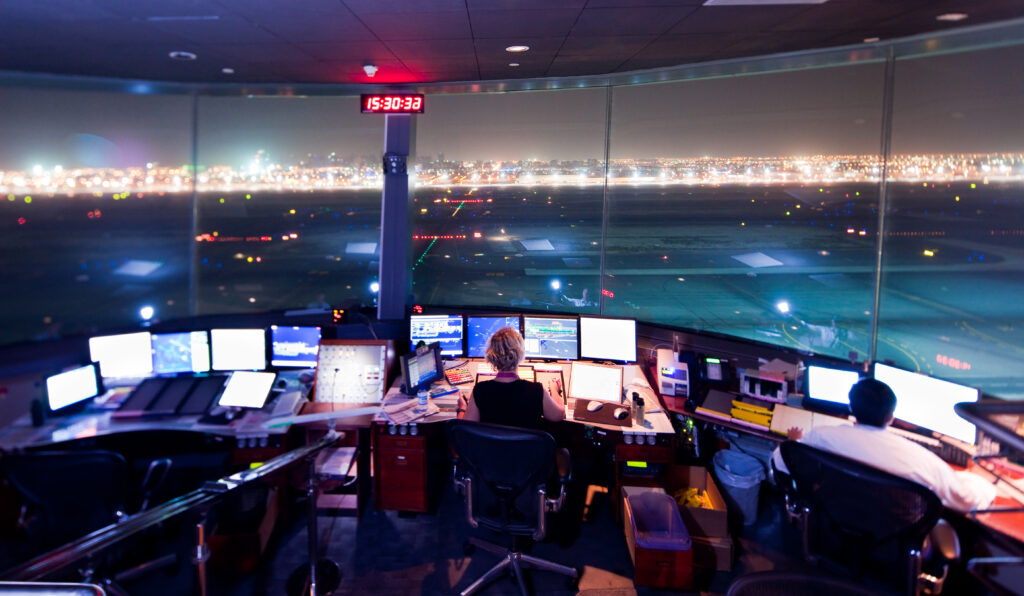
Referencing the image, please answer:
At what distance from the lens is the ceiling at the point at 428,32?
257 cm

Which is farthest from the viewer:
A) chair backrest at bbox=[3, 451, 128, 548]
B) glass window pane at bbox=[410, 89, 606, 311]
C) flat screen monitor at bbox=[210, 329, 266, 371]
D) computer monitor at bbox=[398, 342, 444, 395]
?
glass window pane at bbox=[410, 89, 606, 311]

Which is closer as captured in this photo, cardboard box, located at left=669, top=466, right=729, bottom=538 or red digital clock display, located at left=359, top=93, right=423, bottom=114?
cardboard box, located at left=669, top=466, right=729, bottom=538

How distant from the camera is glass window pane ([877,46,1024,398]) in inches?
132

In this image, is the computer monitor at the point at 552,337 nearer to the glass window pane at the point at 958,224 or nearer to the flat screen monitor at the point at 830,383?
the flat screen monitor at the point at 830,383

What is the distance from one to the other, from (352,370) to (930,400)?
3.54 m

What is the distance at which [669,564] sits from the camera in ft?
9.10

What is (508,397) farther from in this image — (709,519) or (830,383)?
(830,383)

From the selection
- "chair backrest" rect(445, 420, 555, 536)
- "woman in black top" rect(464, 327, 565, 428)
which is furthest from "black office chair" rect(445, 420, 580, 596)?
"woman in black top" rect(464, 327, 565, 428)

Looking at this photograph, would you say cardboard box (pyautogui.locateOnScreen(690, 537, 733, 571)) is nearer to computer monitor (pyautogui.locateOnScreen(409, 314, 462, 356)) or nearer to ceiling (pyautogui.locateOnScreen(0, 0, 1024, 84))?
computer monitor (pyautogui.locateOnScreen(409, 314, 462, 356))

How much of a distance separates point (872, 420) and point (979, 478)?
668 millimetres

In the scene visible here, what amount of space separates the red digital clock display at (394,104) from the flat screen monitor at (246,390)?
7.41 ft

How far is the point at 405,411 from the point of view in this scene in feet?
11.3

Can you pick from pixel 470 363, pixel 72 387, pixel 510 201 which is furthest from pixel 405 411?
pixel 510 201

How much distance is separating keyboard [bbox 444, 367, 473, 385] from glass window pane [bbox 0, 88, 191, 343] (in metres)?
2.45
